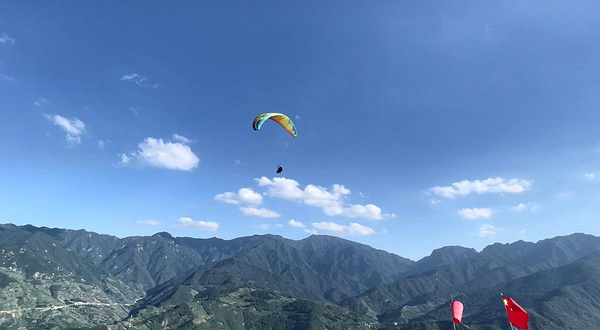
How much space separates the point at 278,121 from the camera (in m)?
77.6

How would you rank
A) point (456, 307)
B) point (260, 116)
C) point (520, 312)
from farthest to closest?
1. point (260, 116)
2. point (456, 307)
3. point (520, 312)

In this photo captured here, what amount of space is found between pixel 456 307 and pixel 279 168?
150 ft

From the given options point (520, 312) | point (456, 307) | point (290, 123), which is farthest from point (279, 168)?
point (520, 312)

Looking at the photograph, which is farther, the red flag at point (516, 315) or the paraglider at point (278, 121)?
the paraglider at point (278, 121)

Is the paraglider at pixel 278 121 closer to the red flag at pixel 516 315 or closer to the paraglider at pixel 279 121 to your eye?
the paraglider at pixel 279 121

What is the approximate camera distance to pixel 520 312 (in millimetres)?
35938

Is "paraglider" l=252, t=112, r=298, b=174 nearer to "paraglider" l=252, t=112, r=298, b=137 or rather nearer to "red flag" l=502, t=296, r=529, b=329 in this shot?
"paraglider" l=252, t=112, r=298, b=137

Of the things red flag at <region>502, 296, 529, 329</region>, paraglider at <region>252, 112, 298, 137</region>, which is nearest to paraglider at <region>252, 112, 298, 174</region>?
paraglider at <region>252, 112, 298, 137</region>

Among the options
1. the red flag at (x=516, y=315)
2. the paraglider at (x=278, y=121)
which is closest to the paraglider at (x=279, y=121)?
the paraglider at (x=278, y=121)

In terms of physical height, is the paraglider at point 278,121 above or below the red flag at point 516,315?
above

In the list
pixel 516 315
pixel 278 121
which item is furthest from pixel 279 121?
pixel 516 315

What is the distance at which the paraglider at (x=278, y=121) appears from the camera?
71.4 meters

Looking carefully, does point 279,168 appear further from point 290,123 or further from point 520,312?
point 520,312

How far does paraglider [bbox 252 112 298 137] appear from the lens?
234ft
